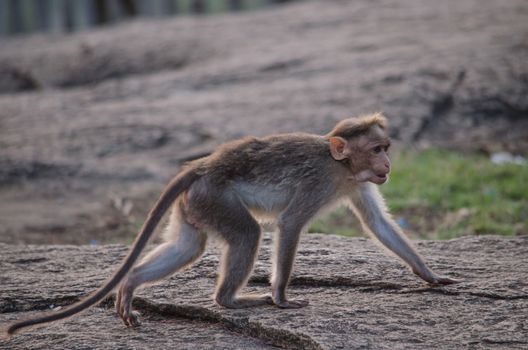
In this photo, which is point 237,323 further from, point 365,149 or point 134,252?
point 365,149

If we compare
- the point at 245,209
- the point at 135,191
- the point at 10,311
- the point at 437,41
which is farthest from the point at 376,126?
the point at 437,41

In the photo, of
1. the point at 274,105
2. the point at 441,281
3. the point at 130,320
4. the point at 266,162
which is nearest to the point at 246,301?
the point at 130,320

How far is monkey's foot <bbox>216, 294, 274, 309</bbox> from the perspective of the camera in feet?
17.7

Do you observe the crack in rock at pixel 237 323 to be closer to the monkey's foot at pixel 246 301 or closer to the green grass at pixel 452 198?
the monkey's foot at pixel 246 301

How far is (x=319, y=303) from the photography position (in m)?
5.46

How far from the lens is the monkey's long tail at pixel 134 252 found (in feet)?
15.9

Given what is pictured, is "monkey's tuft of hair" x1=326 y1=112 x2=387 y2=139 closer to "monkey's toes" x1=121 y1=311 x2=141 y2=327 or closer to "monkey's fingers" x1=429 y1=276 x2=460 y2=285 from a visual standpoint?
"monkey's fingers" x1=429 y1=276 x2=460 y2=285

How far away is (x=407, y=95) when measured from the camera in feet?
40.4

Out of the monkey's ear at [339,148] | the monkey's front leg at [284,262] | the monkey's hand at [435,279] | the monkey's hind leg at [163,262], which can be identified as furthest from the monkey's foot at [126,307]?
the monkey's hand at [435,279]

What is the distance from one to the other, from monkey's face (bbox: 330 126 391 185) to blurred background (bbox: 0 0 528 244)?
3.37 metres

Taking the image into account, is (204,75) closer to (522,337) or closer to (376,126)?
(376,126)

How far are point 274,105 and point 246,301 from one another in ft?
24.5

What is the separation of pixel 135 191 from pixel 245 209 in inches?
223

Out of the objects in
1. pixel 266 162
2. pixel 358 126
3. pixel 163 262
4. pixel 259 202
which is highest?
pixel 358 126
